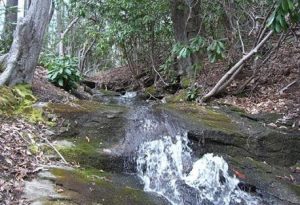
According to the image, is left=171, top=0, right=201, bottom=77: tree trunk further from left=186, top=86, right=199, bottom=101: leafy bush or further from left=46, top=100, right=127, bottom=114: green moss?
left=46, top=100, right=127, bottom=114: green moss

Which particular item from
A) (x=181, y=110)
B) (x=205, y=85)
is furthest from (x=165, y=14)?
(x=181, y=110)

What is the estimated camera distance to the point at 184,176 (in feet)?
17.7

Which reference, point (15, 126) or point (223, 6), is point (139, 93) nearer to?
point (223, 6)

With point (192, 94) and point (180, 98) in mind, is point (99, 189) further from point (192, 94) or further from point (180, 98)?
point (180, 98)

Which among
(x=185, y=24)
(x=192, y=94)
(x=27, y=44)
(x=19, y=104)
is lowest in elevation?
(x=19, y=104)

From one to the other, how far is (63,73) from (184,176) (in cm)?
465

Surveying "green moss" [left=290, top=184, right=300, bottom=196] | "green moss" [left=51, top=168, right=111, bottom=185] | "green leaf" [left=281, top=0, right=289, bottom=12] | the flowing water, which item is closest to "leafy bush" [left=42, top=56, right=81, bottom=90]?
the flowing water

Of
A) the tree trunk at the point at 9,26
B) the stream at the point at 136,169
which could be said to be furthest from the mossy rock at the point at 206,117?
the tree trunk at the point at 9,26

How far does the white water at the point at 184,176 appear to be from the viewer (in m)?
5.02

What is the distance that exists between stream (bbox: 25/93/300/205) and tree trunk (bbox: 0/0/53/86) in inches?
48.4

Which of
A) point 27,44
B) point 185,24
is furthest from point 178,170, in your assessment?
point 185,24

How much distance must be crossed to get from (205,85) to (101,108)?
3.22 meters

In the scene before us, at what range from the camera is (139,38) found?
43.8 feet

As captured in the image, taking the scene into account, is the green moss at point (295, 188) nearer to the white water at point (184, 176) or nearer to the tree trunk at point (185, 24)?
the white water at point (184, 176)
